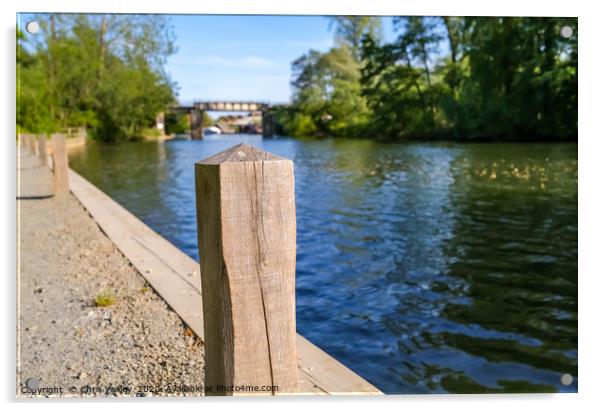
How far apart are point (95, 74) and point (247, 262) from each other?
9.30 m

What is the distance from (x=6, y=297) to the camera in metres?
3.28

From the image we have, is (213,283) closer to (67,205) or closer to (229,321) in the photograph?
(229,321)

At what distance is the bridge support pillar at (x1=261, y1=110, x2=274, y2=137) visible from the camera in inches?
255

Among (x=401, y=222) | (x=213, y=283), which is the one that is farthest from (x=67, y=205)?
(x=213, y=283)

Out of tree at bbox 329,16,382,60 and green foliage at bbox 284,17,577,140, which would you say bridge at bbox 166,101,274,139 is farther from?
tree at bbox 329,16,382,60

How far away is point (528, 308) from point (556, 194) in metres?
5.75

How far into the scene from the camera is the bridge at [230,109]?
523 cm

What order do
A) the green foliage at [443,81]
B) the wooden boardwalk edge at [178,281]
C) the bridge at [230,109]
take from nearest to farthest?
the wooden boardwalk edge at [178,281] < the bridge at [230,109] < the green foliage at [443,81]

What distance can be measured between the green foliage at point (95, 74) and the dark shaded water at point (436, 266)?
5.03 feet

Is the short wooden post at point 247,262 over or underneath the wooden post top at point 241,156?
underneath

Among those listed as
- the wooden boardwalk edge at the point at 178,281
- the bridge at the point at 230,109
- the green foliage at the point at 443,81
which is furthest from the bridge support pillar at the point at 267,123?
the wooden boardwalk edge at the point at 178,281

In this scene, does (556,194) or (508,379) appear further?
(556,194)

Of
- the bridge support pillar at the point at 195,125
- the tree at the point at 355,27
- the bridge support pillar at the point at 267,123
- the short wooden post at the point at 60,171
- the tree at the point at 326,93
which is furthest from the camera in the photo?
the short wooden post at the point at 60,171

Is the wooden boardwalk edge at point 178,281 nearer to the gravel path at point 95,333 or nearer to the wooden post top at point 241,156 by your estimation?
the gravel path at point 95,333
